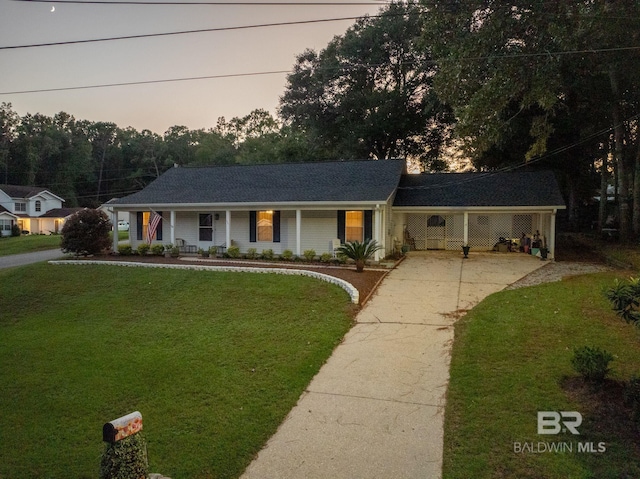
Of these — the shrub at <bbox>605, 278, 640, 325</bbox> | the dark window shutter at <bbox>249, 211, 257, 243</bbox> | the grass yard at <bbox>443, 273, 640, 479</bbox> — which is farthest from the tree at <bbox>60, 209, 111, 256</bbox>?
the shrub at <bbox>605, 278, 640, 325</bbox>

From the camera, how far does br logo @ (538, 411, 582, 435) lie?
4595 mm

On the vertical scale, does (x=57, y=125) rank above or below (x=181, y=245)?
above

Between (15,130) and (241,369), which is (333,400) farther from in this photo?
(15,130)

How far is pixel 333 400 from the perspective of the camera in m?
5.82

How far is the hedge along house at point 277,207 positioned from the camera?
1681 cm

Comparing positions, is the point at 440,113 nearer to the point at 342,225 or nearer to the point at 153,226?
the point at 342,225

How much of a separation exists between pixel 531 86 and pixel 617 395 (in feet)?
35.8

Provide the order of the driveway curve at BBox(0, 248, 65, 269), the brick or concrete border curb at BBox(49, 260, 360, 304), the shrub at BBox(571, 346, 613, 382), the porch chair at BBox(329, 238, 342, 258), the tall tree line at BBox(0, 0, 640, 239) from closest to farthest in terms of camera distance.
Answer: the shrub at BBox(571, 346, 613, 382), the brick or concrete border curb at BBox(49, 260, 360, 304), the tall tree line at BBox(0, 0, 640, 239), the porch chair at BBox(329, 238, 342, 258), the driveway curve at BBox(0, 248, 65, 269)

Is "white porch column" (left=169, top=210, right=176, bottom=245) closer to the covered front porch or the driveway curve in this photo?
the covered front porch

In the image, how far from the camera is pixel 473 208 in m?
18.0

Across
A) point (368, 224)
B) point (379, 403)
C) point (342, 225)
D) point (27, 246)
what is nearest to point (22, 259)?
point (27, 246)

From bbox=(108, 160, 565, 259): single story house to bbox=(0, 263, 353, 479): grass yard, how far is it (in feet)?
15.7

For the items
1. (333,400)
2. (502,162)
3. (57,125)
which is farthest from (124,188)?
(333,400)

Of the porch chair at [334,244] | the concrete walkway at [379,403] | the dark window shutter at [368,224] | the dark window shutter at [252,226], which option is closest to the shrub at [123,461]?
the concrete walkway at [379,403]
